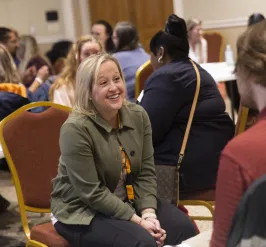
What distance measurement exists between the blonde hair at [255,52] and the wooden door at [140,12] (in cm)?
666

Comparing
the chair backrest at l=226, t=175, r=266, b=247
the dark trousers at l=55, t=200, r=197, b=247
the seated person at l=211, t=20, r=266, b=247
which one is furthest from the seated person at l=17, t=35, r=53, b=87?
the chair backrest at l=226, t=175, r=266, b=247

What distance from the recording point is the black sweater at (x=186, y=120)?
2.28 m

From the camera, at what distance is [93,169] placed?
187cm

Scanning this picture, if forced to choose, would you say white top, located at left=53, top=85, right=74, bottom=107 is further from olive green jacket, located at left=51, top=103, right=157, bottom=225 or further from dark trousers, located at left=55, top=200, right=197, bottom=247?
dark trousers, located at left=55, top=200, right=197, bottom=247

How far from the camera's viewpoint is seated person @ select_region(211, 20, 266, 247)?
3.39ft

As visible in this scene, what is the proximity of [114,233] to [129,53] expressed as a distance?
225cm

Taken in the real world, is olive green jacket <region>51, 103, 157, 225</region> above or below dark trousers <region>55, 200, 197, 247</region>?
above

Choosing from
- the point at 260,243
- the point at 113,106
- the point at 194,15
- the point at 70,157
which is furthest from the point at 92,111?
the point at 194,15

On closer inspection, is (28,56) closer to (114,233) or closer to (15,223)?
(15,223)

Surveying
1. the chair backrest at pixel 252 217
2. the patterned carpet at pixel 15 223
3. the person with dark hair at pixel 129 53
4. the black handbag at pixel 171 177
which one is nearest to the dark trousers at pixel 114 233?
the black handbag at pixel 171 177

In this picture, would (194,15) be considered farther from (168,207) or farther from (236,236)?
(236,236)

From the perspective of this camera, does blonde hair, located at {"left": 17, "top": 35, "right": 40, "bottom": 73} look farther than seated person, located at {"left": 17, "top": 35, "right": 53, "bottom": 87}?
Yes

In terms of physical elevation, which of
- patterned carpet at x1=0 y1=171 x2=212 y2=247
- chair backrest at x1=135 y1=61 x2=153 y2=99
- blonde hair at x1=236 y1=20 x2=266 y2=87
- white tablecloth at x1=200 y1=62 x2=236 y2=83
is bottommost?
patterned carpet at x1=0 y1=171 x2=212 y2=247

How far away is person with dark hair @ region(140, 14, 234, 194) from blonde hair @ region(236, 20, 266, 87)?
45.1 inches
